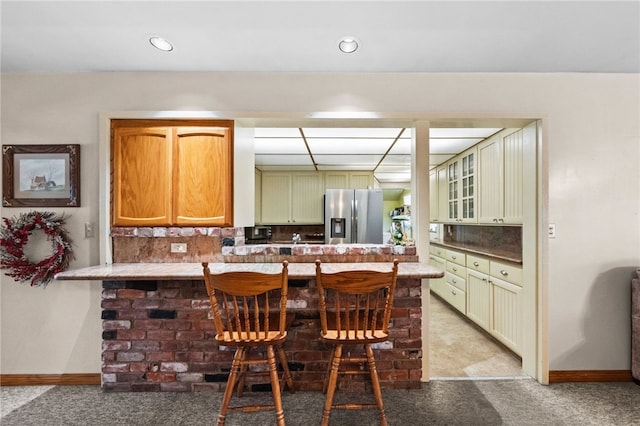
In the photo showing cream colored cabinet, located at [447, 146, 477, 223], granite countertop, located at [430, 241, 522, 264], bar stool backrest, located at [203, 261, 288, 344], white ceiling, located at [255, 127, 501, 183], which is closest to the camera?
bar stool backrest, located at [203, 261, 288, 344]

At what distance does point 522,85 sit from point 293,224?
12.4 feet

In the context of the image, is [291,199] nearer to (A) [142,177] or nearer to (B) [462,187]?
(B) [462,187]

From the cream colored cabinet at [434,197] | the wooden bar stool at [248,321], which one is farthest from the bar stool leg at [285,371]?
the cream colored cabinet at [434,197]

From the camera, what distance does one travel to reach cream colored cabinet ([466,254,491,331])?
326 cm

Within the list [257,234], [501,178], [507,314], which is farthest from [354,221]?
[507,314]

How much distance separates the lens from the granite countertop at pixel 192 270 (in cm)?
196

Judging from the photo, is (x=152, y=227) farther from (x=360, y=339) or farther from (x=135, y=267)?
(x=360, y=339)

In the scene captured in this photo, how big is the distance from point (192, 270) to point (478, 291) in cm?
288

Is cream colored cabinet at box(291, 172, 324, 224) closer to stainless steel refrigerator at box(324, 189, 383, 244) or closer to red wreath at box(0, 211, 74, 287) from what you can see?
stainless steel refrigerator at box(324, 189, 383, 244)

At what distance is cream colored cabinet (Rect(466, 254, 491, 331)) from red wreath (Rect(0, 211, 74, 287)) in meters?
3.66

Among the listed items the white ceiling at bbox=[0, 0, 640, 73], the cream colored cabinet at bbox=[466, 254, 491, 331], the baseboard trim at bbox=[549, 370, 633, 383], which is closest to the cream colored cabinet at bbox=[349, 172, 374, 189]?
the cream colored cabinet at bbox=[466, 254, 491, 331]

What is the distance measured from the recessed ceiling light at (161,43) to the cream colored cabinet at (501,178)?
2749 mm

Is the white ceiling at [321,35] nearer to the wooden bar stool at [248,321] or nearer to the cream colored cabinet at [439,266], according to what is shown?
the wooden bar stool at [248,321]

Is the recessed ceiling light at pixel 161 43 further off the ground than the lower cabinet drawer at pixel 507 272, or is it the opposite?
the recessed ceiling light at pixel 161 43
